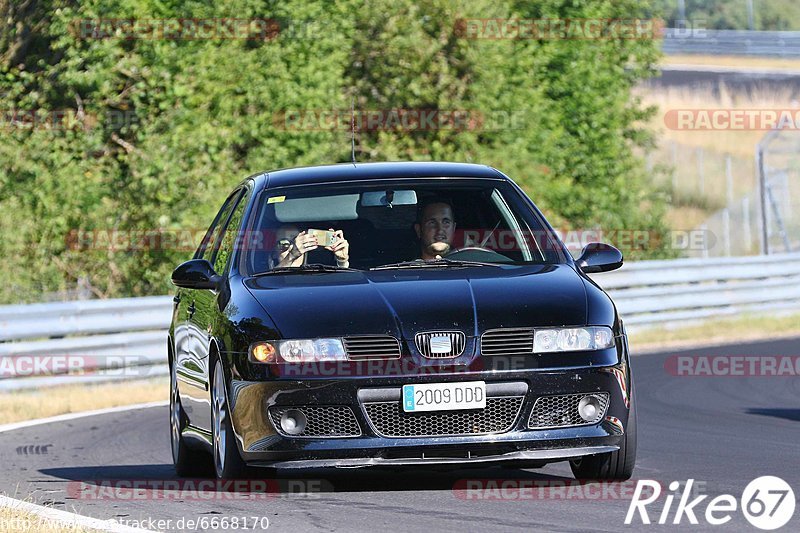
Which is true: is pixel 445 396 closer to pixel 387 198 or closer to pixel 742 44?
pixel 387 198

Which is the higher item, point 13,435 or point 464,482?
point 464,482

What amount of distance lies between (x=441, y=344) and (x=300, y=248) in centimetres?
147

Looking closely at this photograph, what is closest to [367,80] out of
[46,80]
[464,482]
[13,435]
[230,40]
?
[230,40]

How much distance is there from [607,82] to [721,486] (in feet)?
86.0

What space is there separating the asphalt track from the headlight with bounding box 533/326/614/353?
0.66m

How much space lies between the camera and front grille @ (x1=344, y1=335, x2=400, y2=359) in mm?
7609

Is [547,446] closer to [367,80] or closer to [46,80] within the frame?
[46,80]

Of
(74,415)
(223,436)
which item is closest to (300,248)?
(223,436)

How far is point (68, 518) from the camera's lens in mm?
7551

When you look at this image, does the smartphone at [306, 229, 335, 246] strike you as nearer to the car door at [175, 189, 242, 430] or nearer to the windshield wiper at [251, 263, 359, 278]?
the windshield wiper at [251, 263, 359, 278]

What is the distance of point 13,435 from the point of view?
12867mm

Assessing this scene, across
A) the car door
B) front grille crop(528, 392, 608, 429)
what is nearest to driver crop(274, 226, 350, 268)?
the car door

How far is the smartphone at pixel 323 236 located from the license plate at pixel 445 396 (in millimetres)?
1470

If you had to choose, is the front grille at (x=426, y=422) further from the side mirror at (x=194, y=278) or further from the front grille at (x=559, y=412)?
the side mirror at (x=194, y=278)
